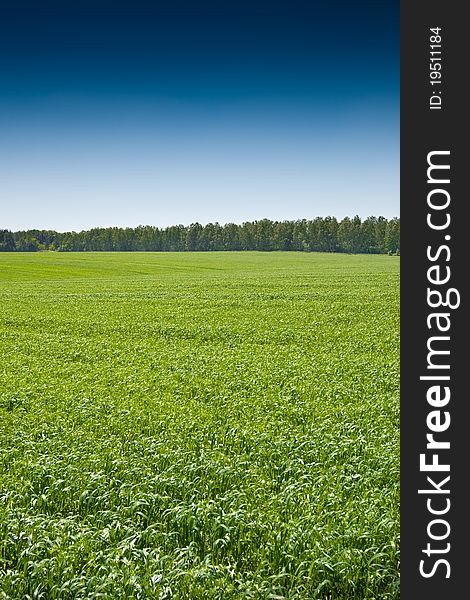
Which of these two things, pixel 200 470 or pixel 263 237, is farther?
pixel 263 237

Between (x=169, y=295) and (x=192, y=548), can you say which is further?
(x=169, y=295)

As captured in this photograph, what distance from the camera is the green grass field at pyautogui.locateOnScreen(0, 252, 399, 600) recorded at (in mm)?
6121

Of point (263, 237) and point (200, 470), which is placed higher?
point (263, 237)

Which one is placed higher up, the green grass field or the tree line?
the tree line

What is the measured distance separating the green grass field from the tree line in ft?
481

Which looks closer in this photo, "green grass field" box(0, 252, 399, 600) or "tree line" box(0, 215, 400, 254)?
"green grass field" box(0, 252, 399, 600)

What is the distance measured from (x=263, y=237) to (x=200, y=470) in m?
177

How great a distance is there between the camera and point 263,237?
605ft

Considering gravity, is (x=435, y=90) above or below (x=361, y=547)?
above

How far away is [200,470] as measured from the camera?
909 centimetres

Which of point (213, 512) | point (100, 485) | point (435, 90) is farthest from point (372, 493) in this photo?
point (435, 90)

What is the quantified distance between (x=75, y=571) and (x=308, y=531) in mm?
2691

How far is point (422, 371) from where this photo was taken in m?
4.14

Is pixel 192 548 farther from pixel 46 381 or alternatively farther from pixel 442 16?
pixel 46 381
